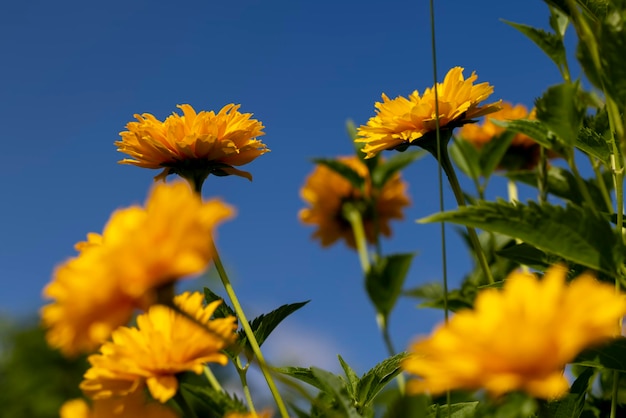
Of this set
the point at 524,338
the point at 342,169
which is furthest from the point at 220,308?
the point at 342,169

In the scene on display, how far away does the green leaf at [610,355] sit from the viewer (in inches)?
24.0

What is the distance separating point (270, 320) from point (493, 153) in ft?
2.65

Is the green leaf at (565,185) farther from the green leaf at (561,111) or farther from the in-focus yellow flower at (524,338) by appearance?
the in-focus yellow flower at (524,338)

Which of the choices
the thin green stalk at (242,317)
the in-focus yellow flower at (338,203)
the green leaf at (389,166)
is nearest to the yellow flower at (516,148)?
the green leaf at (389,166)

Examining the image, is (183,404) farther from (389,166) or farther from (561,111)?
(389,166)

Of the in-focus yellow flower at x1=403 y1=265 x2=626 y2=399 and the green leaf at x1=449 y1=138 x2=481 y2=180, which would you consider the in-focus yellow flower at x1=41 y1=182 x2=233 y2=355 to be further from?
the green leaf at x1=449 y1=138 x2=481 y2=180

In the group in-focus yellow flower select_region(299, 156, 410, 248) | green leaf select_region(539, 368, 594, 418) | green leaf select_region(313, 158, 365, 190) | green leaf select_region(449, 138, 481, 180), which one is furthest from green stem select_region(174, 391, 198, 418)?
in-focus yellow flower select_region(299, 156, 410, 248)

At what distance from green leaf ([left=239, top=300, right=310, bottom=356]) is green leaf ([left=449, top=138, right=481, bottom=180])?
29.0 inches

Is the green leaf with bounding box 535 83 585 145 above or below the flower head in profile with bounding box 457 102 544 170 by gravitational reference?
below

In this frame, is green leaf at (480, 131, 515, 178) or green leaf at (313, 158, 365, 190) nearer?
green leaf at (480, 131, 515, 178)

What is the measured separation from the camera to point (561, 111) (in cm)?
56

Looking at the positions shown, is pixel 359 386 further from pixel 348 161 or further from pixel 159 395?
pixel 348 161

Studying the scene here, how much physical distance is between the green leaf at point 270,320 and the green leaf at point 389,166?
3.30 feet

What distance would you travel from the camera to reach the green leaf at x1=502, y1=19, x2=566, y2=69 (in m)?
0.83
